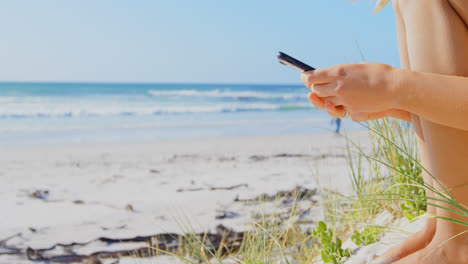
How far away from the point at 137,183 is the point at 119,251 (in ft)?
5.49

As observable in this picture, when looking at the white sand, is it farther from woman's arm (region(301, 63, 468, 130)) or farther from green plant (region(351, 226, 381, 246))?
woman's arm (region(301, 63, 468, 130))

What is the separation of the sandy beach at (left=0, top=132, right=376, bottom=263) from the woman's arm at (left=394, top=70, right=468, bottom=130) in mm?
1244

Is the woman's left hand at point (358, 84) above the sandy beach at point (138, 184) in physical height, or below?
above

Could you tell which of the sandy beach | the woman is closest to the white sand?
the sandy beach

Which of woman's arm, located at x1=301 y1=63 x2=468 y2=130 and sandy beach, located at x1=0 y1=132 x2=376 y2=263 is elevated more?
woman's arm, located at x1=301 y1=63 x2=468 y2=130

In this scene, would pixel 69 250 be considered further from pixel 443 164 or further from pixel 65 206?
pixel 443 164

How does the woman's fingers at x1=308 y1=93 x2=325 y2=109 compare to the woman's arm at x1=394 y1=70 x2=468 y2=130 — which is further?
the woman's fingers at x1=308 y1=93 x2=325 y2=109

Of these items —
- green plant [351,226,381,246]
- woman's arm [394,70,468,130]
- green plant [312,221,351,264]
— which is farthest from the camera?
green plant [351,226,381,246]

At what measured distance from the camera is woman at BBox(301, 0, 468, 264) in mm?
935

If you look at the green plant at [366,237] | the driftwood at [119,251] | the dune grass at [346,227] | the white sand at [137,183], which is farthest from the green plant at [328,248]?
the driftwood at [119,251]

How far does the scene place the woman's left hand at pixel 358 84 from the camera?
3.06 ft

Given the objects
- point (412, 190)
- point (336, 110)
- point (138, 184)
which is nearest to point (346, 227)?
point (412, 190)

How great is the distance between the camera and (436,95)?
932 millimetres

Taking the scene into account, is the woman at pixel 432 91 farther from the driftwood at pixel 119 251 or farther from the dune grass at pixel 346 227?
the driftwood at pixel 119 251
